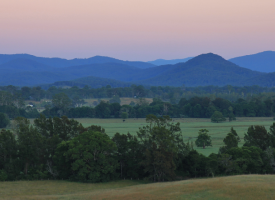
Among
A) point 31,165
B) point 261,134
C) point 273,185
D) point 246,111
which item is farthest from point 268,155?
point 246,111

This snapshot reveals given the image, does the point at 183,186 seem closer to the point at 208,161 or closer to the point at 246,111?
the point at 208,161

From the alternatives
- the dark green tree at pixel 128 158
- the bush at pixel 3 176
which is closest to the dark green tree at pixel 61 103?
the dark green tree at pixel 128 158

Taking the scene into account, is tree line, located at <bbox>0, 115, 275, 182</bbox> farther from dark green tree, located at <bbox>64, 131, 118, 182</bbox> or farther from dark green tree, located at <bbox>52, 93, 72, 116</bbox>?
dark green tree, located at <bbox>52, 93, 72, 116</bbox>

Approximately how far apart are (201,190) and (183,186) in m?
2.32

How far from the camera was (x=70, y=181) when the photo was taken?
3953cm

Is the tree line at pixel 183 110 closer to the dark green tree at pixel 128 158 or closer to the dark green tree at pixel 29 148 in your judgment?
the dark green tree at pixel 128 158

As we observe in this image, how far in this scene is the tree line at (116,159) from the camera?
39844 mm

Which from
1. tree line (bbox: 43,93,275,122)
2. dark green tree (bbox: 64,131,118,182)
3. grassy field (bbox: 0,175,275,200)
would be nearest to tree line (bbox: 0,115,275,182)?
dark green tree (bbox: 64,131,118,182)

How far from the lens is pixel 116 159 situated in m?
42.9

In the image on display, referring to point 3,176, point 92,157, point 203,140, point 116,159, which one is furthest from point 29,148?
point 203,140

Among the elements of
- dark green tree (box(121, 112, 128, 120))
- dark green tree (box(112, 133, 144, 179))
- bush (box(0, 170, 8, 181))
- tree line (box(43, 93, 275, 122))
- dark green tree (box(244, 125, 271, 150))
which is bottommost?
bush (box(0, 170, 8, 181))

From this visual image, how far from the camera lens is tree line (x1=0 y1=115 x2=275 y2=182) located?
39844 millimetres

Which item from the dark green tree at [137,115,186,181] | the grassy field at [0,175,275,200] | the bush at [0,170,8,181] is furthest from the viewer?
the bush at [0,170,8,181]

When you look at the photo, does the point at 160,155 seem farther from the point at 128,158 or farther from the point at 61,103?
the point at 61,103
